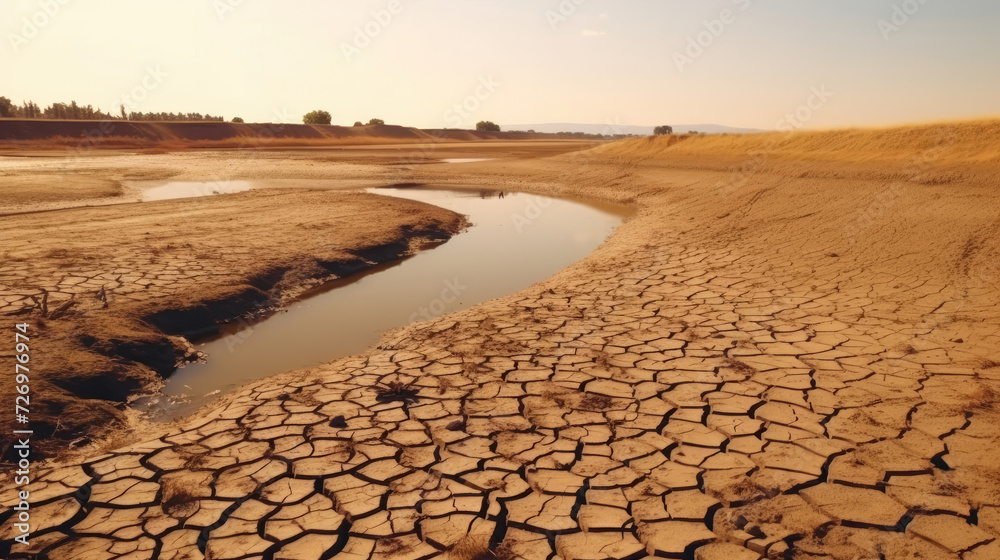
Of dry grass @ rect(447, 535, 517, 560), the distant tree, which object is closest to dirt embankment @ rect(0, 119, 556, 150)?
the distant tree

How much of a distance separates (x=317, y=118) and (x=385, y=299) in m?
56.7

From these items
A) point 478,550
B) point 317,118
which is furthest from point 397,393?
point 317,118

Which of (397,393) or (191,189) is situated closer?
(397,393)

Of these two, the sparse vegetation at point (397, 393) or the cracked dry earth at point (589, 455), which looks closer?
the cracked dry earth at point (589, 455)

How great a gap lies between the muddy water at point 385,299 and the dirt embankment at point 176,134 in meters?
29.5

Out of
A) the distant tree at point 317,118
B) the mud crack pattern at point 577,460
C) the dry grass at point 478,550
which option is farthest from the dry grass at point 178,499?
the distant tree at point 317,118

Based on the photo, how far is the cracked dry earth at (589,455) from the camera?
91.2 inches

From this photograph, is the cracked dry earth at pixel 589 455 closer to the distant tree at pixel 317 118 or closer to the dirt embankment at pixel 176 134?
the dirt embankment at pixel 176 134

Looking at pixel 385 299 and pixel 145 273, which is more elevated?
pixel 145 273

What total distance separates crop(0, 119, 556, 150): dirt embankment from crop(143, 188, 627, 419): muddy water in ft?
96.8

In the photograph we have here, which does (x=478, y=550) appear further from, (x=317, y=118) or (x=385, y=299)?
(x=317, y=118)

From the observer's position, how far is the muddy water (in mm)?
4477

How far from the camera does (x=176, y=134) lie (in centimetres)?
3856

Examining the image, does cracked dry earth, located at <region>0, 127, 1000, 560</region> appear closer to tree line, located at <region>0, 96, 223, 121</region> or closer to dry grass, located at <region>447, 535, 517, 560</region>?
dry grass, located at <region>447, 535, 517, 560</region>
